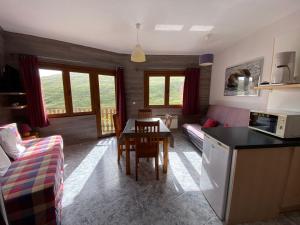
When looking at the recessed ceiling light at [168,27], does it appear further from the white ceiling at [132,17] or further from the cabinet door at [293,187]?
the cabinet door at [293,187]

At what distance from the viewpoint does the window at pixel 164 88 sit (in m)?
4.33

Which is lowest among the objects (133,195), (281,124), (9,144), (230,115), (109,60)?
(133,195)

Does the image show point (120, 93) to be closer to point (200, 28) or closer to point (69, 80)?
point (69, 80)

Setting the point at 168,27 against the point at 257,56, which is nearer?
the point at 168,27

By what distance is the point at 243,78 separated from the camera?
300cm

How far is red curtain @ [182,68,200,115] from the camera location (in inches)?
166

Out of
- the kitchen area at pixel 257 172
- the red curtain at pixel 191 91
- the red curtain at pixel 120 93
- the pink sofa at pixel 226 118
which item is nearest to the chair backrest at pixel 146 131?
the kitchen area at pixel 257 172

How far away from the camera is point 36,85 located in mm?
A: 2793

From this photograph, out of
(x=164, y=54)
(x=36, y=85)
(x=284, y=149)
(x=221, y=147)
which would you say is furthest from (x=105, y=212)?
(x=164, y=54)

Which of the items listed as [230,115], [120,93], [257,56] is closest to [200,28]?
[257,56]

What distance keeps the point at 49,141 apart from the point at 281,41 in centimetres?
385

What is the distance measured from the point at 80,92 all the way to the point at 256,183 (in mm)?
3758

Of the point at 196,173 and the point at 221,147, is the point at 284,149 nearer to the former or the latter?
the point at 221,147

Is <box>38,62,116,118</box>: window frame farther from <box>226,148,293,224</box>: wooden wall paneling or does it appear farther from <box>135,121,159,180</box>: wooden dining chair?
<box>226,148,293,224</box>: wooden wall paneling
